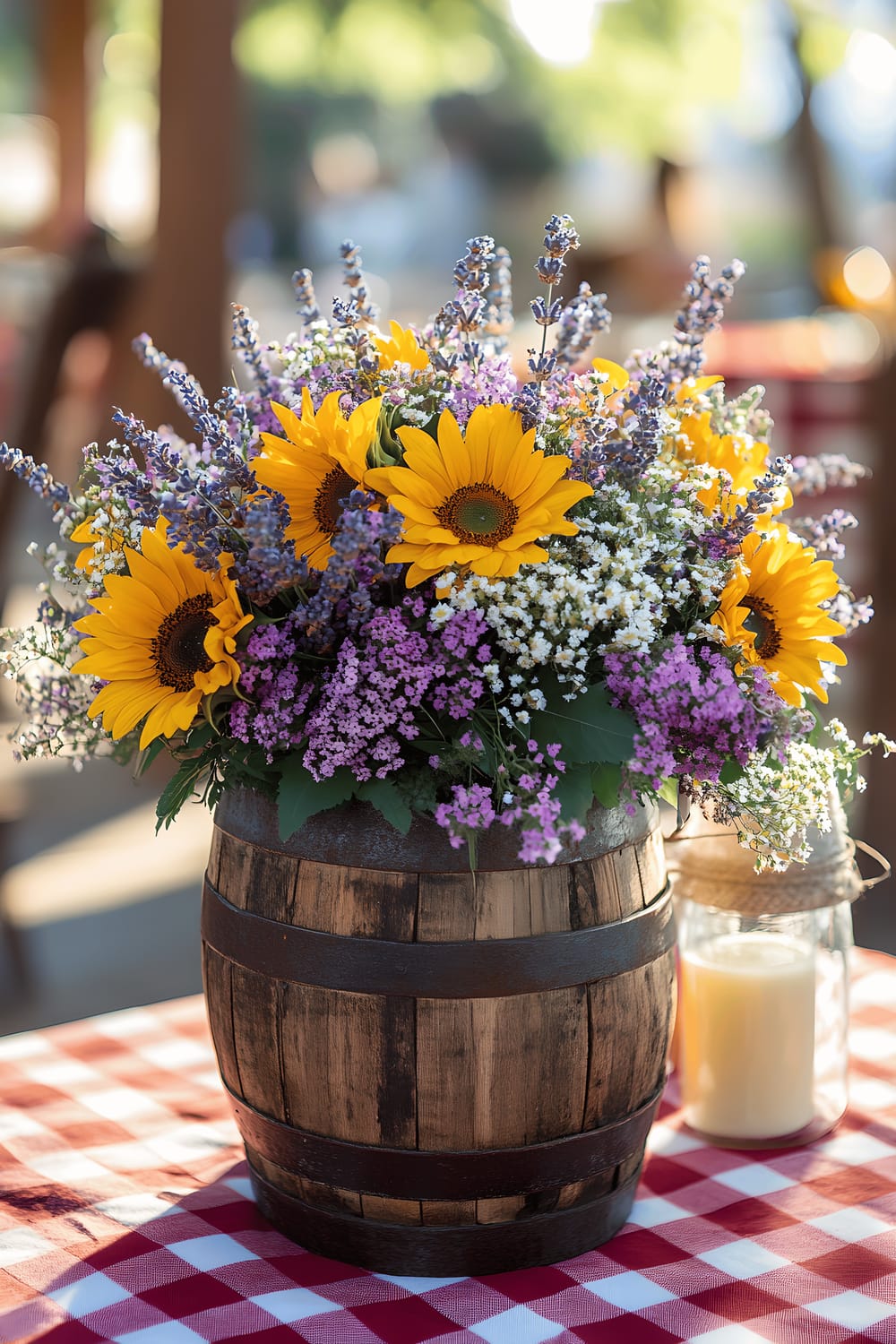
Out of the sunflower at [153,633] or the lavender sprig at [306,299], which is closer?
the sunflower at [153,633]

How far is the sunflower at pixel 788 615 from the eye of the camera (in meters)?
1.02

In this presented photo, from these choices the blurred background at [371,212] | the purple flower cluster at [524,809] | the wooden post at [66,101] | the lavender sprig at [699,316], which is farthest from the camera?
the wooden post at [66,101]

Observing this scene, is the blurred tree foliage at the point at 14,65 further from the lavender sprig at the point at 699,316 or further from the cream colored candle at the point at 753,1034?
the cream colored candle at the point at 753,1034

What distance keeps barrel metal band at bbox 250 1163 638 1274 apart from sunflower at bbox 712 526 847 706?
0.42 m

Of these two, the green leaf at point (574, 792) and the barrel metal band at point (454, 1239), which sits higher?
the green leaf at point (574, 792)

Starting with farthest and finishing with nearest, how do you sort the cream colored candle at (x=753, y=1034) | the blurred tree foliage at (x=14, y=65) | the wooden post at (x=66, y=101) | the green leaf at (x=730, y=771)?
the blurred tree foliage at (x=14, y=65) < the wooden post at (x=66, y=101) < the cream colored candle at (x=753, y=1034) < the green leaf at (x=730, y=771)

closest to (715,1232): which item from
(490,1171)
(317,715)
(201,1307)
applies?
(490,1171)

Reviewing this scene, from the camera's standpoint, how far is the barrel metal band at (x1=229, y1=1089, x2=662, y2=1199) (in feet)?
3.24

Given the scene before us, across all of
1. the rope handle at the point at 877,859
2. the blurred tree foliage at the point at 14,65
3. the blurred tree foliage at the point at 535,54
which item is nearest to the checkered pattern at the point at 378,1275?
the rope handle at the point at 877,859

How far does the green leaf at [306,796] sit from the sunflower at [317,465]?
15cm

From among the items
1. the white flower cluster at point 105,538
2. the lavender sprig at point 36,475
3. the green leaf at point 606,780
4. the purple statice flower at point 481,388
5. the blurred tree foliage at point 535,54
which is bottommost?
the green leaf at point 606,780

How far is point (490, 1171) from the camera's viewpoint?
3.25 ft

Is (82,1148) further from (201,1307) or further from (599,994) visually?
(599,994)

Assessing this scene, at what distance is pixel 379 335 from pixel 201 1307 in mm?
743
